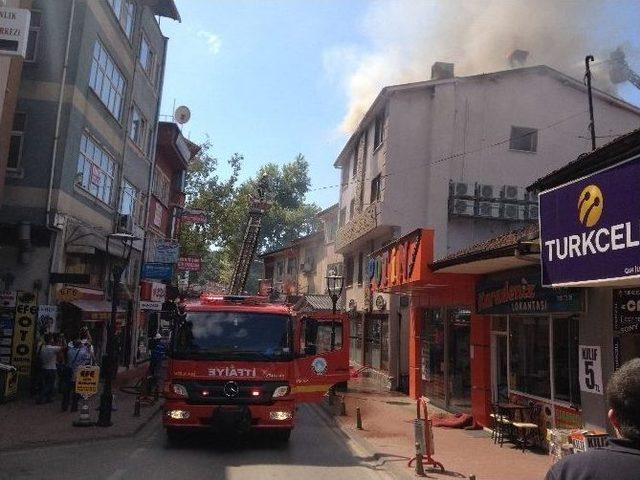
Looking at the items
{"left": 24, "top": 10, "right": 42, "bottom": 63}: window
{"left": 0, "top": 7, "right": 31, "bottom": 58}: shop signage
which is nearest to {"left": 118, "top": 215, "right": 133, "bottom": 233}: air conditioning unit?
{"left": 24, "top": 10, "right": 42, "bottom": 63}: window

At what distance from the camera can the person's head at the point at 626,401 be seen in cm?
252

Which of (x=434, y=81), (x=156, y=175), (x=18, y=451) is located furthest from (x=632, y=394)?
(x=156, y=175)

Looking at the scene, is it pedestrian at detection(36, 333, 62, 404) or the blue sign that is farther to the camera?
the blue sign

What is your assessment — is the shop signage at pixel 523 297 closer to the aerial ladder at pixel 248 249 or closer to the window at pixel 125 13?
the window at pixel 125 13

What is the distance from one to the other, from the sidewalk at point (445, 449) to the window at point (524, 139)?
12.4 metres

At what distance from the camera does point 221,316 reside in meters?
10.5

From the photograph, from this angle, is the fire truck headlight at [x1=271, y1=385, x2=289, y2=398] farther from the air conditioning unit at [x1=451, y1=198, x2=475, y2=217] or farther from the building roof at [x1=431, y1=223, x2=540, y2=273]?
the air conditioning unit at [x1=451, y1=198, x2=475, y2=217]

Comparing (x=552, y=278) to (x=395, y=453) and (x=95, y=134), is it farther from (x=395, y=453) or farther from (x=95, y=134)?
(x=95, y=134)

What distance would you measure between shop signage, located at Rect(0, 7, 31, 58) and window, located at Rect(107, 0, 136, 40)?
28.6ft

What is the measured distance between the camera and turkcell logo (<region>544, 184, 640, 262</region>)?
6.80 meters

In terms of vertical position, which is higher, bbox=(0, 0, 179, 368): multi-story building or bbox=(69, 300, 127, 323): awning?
bbox=(0, 0, 179, 368): multi-story building

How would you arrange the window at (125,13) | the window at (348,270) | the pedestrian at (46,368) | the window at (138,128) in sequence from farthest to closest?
1. the window at (348,270)
2. the window at (138,128)
3. the window at (125,13)
4. the pedestrian at (46,368)

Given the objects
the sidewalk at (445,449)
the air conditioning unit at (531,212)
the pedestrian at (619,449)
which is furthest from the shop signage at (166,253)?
the pedestrian at (619,449)

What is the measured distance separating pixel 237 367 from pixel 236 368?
2cm
